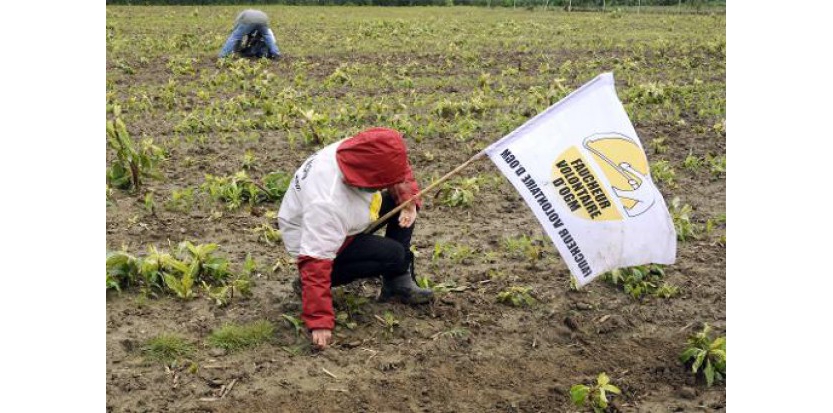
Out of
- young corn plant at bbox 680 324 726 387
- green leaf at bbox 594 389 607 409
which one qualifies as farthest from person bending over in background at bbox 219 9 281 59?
green leaf at bbox 594 389 607 409

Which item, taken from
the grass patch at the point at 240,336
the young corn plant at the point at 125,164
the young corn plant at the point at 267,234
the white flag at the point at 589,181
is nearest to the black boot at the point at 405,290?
the grass patch at the point at 240,336

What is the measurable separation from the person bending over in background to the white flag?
35.8 feet

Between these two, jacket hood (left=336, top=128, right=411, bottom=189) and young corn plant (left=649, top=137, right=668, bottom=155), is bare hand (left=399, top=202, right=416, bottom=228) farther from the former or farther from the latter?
young corn plant (left=649, top=137, right=668, bottom=155)

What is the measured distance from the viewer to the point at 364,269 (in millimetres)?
4898

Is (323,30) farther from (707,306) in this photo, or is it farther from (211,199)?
(707,306)

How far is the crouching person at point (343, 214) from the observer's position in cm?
446

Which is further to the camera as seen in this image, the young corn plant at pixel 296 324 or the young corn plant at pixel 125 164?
the young corn plant at pixel 125 164

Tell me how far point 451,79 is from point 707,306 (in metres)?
8.29

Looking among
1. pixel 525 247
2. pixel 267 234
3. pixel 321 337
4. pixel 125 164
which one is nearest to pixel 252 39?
pixel 125 164

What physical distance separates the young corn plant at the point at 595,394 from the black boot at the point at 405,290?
1.20 m

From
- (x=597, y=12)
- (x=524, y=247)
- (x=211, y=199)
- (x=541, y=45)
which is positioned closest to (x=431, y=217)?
(x=524, y=247)

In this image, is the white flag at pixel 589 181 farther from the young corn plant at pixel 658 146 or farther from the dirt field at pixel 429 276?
the young corn plant at pixel 658 146

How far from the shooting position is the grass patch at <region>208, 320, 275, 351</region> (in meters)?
4.75

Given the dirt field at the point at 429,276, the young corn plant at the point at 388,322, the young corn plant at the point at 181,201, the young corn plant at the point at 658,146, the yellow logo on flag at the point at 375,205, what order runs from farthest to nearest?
the young corn plant at the point at 658,146 → the young corn plant at the point at 181,201 → the young corn plant at the point at 388,322 → the yellow logo on flag at the point at 375,205 → the dirt field at the point at 429,276
